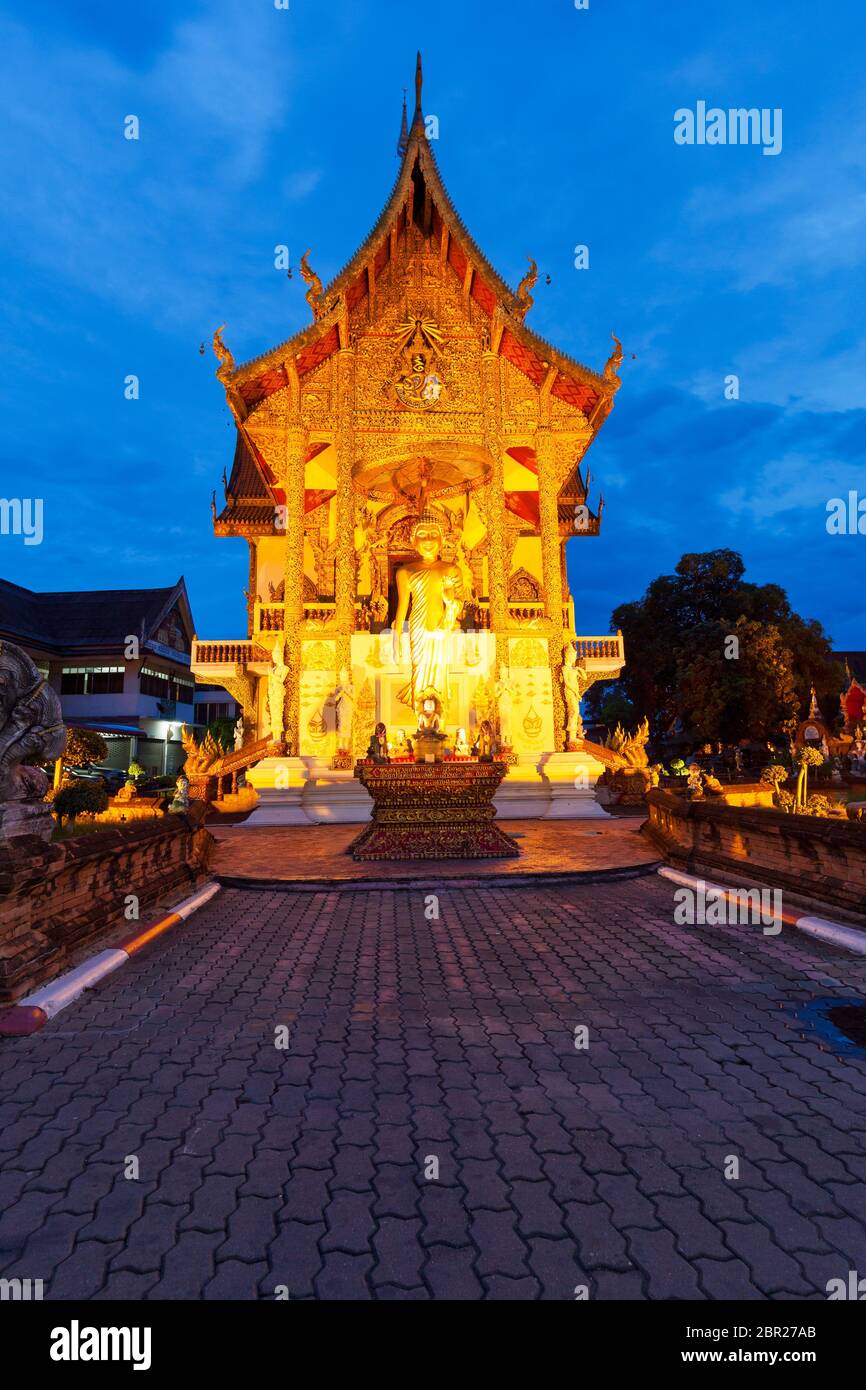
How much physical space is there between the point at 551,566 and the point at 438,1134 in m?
16.6

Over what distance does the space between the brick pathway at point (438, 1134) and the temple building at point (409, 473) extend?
11.6 m

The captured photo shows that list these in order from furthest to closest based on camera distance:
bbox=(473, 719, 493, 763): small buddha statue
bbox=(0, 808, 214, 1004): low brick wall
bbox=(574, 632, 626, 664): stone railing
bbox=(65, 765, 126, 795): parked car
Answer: bbox=(65, 765, 126, 795): parked car, bbox=(574, 632, 626, 664): stone railing, bbox=(473, 719, 493, 763): small buddha statue, bbox=(0, 808, 214, 1004): low brick wall

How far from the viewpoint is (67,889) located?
471 cm

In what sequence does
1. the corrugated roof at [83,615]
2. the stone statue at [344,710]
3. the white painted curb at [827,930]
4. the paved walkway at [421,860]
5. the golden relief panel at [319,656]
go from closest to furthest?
the white painted curb at [827,930] → the paved walkway at [421,860] → the stone statue at [344,710] → the golden relief panel at [319,656] → the corrugated roof at [83,615]

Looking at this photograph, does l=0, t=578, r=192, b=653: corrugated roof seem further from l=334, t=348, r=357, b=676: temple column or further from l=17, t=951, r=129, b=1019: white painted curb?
l=17, t=951, r=129, b=1019: white painted curb

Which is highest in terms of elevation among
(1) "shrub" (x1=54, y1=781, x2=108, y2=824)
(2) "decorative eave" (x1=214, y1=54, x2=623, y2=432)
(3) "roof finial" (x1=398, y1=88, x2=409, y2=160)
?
(3) "roof finial" (x1=398, y1=88, x2=409, y2=160)

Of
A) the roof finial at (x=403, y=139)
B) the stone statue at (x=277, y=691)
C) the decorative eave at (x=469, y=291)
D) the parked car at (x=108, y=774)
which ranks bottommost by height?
the parked car at (x=108, y=774)

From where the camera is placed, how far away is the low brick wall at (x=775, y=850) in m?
5.42

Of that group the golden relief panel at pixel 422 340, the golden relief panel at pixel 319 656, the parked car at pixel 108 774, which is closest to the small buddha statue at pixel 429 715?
the golden relief panel at pixel 319 656

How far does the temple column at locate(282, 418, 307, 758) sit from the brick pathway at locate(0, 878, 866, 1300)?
12.3 m

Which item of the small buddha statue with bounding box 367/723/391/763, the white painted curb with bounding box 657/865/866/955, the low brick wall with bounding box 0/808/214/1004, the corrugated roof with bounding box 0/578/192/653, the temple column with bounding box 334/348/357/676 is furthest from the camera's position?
the corrugated roof with bounding box 0/578/192/653

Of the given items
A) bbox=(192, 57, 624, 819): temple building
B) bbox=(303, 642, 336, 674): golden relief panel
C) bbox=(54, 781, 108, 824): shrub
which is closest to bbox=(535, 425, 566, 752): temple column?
bbox=(192, 57, 624, 819): temple building

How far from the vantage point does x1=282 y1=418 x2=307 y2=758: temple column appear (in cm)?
1677

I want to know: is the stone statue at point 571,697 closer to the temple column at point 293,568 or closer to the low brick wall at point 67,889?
the temple column at point 293,568
